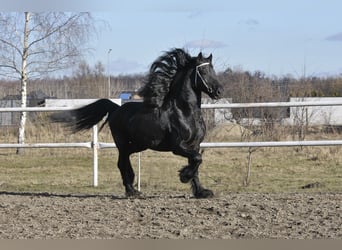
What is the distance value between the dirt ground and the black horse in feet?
2.14

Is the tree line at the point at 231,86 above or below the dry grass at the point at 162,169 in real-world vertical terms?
above

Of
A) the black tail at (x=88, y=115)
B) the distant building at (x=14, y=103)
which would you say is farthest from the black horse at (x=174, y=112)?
the distant building at (x=14, y=103)

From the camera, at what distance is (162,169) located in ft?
40.5

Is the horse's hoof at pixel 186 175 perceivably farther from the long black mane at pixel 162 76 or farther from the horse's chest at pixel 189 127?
the long black mane at pixel 162 76

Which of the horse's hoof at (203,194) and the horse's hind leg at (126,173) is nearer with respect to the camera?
the horse's hoof at (203,194)

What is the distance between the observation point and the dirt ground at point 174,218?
582 centimetres

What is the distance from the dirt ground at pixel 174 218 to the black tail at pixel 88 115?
52.5 inches

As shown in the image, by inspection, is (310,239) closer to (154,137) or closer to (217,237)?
(217,237)

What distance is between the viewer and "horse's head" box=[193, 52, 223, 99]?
7656 millimetres

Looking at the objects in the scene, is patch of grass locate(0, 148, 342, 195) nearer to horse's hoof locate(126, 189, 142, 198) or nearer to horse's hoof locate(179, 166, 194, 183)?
horse's hoof locate(126, 189, 142, 198)

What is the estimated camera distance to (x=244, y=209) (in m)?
6.80

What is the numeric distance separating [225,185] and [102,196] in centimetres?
277

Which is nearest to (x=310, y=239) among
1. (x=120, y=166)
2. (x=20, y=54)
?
(x=120, y=166)

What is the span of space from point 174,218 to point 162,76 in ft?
7.26
